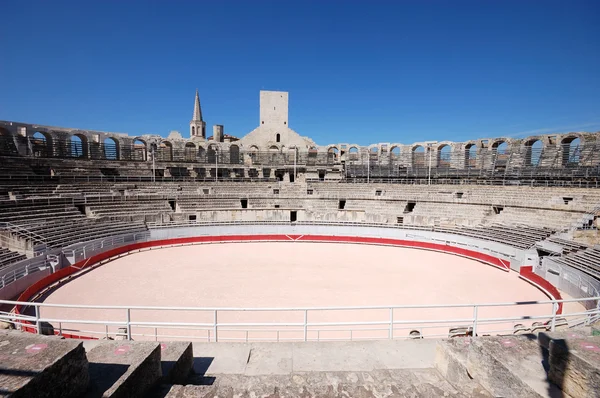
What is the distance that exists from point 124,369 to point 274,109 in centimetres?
4545

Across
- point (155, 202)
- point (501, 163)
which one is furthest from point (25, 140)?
point (501, 163)

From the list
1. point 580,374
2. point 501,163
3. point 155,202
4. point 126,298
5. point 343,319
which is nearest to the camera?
point 580,374

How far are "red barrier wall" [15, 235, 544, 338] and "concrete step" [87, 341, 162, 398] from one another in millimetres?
8862

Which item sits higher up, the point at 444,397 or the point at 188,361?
the point at 444,397

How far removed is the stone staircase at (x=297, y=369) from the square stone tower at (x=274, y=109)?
43.0 m

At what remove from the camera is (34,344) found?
10.6ft

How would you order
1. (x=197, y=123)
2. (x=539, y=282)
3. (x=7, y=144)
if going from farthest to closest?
(x=197, y=123) → (x=7, y=144) → (x=539, y=282)

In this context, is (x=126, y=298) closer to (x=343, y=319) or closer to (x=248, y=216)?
(x=343, y=319)

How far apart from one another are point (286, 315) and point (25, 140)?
30.9 m

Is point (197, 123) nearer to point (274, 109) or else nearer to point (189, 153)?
point (274, 109)

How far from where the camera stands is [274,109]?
4622 cm

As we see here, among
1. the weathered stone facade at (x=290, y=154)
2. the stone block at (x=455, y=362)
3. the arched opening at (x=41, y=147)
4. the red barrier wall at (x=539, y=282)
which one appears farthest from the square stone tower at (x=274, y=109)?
the stone block at (x=455, y=362)

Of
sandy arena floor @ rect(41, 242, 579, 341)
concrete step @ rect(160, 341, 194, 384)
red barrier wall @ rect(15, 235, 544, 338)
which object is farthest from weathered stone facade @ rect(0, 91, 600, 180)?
concrete step @ rect(160, 341, 194, 384)

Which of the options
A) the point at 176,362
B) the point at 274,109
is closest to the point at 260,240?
the point at 176,362
